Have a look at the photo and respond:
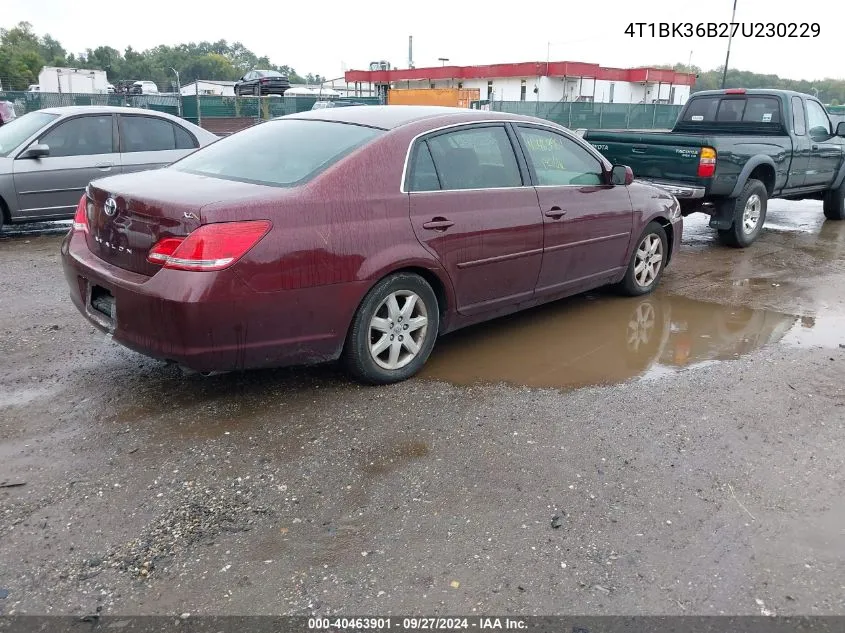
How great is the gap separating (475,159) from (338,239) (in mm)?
1343

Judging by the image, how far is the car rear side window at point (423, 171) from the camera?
4.35 meters

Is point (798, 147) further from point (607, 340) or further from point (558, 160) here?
point (607, 340)

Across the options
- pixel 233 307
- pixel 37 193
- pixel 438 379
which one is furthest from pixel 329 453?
pixel 37 193

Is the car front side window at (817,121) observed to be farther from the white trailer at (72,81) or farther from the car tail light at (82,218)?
the white trailer at (72,81)

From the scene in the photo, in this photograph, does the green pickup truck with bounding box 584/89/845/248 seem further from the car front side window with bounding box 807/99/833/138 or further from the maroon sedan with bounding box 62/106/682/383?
the maroon sedan with bounding box 62/106/682/383

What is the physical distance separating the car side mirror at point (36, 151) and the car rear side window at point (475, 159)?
19.6 feet

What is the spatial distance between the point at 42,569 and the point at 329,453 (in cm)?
133

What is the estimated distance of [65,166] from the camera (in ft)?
28.3

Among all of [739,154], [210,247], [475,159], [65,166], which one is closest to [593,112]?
[739,154]

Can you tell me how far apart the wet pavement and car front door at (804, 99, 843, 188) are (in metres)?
5.66

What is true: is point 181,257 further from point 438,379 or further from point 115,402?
point 438,379

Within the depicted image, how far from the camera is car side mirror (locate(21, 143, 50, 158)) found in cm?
840

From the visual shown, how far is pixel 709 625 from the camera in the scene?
2.47 metres

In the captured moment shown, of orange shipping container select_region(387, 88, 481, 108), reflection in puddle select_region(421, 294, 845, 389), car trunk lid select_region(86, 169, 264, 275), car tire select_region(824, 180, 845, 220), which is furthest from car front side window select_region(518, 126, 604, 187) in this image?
orange shipping container select_region(387, 88, 481, 108)
